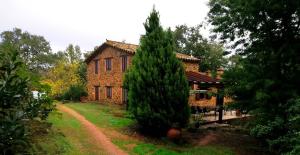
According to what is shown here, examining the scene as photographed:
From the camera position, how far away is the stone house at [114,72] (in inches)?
1065

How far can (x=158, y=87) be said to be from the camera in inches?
608

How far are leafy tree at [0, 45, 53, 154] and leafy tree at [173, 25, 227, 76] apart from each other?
35382 mm

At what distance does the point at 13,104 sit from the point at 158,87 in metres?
9.87

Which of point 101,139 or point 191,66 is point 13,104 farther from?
point 191,66

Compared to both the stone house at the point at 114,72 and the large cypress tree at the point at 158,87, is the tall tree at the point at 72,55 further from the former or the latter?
the large cypress tree at the point at 158,87

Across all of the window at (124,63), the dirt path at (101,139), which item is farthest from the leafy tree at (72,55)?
the dirt path at (101,139)

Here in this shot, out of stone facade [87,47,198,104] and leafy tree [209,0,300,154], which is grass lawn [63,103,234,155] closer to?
leafy tree [209,0,300,154]

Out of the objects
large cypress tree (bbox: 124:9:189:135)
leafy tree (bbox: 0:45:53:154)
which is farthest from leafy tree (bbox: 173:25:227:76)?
leafy tree (bbox: 0:45:53:154)

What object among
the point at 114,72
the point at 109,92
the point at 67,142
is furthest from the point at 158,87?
the point at 109,92

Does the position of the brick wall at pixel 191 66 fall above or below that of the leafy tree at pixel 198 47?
below

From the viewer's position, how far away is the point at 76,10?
18.9m

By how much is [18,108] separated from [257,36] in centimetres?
1067

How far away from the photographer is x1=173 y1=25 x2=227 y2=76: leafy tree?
4201cm

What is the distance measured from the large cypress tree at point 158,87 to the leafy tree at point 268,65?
2.93 meters
